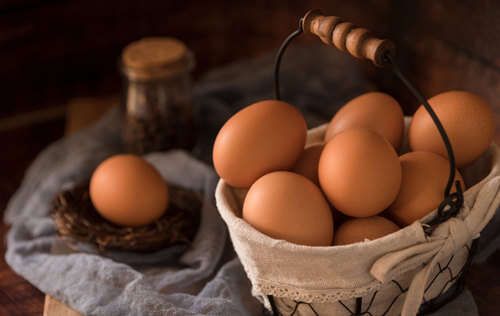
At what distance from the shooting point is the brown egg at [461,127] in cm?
74

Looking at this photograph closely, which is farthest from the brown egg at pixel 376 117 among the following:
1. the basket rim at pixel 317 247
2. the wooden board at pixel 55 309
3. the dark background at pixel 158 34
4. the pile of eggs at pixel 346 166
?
the wooden board at pixel 55 309

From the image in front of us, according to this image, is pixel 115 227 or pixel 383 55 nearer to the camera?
pixel 383 55

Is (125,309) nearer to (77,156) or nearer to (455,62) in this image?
(77,156)

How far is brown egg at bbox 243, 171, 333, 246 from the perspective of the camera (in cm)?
67

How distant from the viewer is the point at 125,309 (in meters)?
0.79

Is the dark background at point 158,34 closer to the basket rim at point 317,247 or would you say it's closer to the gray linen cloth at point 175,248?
the gray linen cloth at point 175,248

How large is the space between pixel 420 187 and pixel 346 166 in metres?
0.08

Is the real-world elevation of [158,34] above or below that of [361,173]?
below

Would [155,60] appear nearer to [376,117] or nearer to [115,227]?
[115,227]

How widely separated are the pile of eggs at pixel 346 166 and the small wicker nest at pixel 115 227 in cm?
21

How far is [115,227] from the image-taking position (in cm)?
93

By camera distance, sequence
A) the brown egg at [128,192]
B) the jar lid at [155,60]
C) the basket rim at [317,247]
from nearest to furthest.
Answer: the basket rim at [317,247] < the brown egg at [128,192] < the jar lid at [155,60]

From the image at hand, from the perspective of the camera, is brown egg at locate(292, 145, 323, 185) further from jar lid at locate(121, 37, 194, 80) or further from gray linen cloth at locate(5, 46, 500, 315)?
jar lid at locate(121, 37, 194, 80)

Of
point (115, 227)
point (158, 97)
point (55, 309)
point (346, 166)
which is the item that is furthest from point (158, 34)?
point (346, 166)
